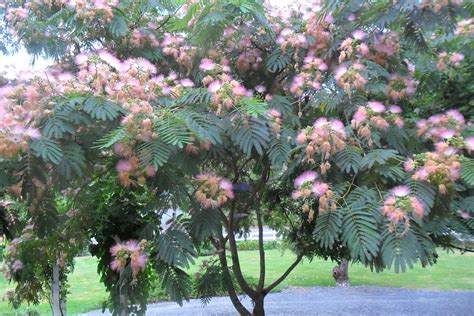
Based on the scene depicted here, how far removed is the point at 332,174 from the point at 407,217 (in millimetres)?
651

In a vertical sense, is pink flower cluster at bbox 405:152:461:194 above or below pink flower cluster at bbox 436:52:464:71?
below

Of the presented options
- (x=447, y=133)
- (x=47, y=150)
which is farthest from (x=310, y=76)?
(x=47, y=150)

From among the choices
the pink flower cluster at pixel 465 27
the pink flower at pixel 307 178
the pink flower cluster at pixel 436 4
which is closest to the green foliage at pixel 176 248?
the pink flower at pixel 307 178

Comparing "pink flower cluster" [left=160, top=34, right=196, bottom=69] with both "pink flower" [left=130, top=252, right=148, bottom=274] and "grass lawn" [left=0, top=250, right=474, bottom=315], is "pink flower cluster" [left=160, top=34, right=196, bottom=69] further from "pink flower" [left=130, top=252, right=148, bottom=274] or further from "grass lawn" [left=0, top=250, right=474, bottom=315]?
"grass lawn" [left=0, top=250, right=474, bottom=315]

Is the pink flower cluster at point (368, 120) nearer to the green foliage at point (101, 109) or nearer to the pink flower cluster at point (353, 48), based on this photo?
the pink flower cluster at point (353, 48)

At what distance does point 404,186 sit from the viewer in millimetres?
2854

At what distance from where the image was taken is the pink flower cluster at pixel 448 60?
4.16m

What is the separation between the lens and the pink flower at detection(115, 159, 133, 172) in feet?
9.55

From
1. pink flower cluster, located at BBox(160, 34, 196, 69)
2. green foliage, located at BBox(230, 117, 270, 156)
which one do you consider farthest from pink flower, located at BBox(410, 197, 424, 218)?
pink flower cluster, located at BBox(160, 34, 196, 69)

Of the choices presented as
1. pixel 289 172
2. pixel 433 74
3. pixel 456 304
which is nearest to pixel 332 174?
pixel 289 172

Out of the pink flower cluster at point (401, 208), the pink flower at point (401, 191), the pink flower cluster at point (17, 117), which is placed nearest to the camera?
the pink flower cluster at point (17, 117)

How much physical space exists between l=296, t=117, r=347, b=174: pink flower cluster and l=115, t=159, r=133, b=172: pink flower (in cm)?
100

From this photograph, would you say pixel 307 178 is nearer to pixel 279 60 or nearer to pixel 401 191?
pixel 401 191

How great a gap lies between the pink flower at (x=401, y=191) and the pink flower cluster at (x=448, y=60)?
1807 mm
